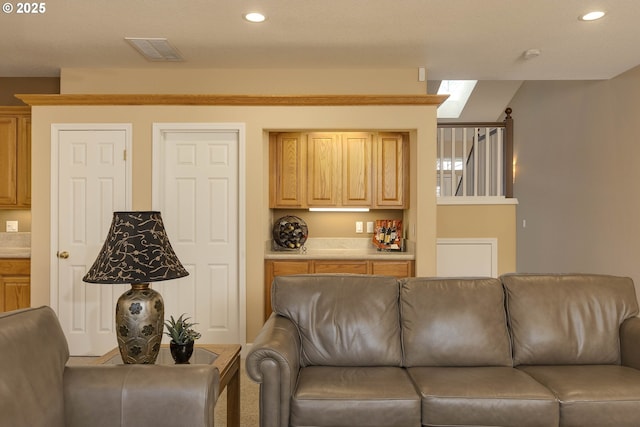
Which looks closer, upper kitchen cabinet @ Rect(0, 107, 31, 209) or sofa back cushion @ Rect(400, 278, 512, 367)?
sofa back cushion @ Rect(400, 278, 512, 367)

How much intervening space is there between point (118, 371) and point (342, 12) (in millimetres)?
2664

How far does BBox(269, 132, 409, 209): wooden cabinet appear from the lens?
5105 millimetres

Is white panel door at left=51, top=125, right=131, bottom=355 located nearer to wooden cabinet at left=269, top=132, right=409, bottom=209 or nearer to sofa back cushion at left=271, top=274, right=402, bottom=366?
wooden cabinet at left=269, top=132, right=409, bottom=209

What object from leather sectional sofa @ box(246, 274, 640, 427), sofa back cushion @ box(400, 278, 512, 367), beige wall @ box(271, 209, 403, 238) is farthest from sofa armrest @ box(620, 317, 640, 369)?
beige wall @ box(271, 209, 403, 238)

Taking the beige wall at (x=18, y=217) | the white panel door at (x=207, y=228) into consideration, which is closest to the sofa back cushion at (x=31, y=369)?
the white panel door at (x=207, y=228)

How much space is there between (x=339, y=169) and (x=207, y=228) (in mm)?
→ 1435

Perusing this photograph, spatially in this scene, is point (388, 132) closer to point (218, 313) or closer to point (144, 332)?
point (218, 313)

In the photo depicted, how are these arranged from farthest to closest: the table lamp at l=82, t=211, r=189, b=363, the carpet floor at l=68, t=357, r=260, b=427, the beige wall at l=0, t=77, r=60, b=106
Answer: the beige wall at l=0, t=77, r=60, b=106 < the carpet floor at l=68, t=357, r=260, b=427 < the table lamp at l=82, t=211, r=189, b=363

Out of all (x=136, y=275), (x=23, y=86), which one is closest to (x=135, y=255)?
(x=136, y=275)

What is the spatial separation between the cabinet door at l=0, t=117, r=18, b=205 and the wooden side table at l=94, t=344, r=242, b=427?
311cm

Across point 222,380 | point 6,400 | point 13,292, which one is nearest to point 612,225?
point 222,380

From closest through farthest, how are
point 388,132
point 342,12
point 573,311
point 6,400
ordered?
point 6,400, point 573,311, point 342,12, point 388,132

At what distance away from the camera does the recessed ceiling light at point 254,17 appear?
3502 millimetres

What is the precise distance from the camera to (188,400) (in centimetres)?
191
